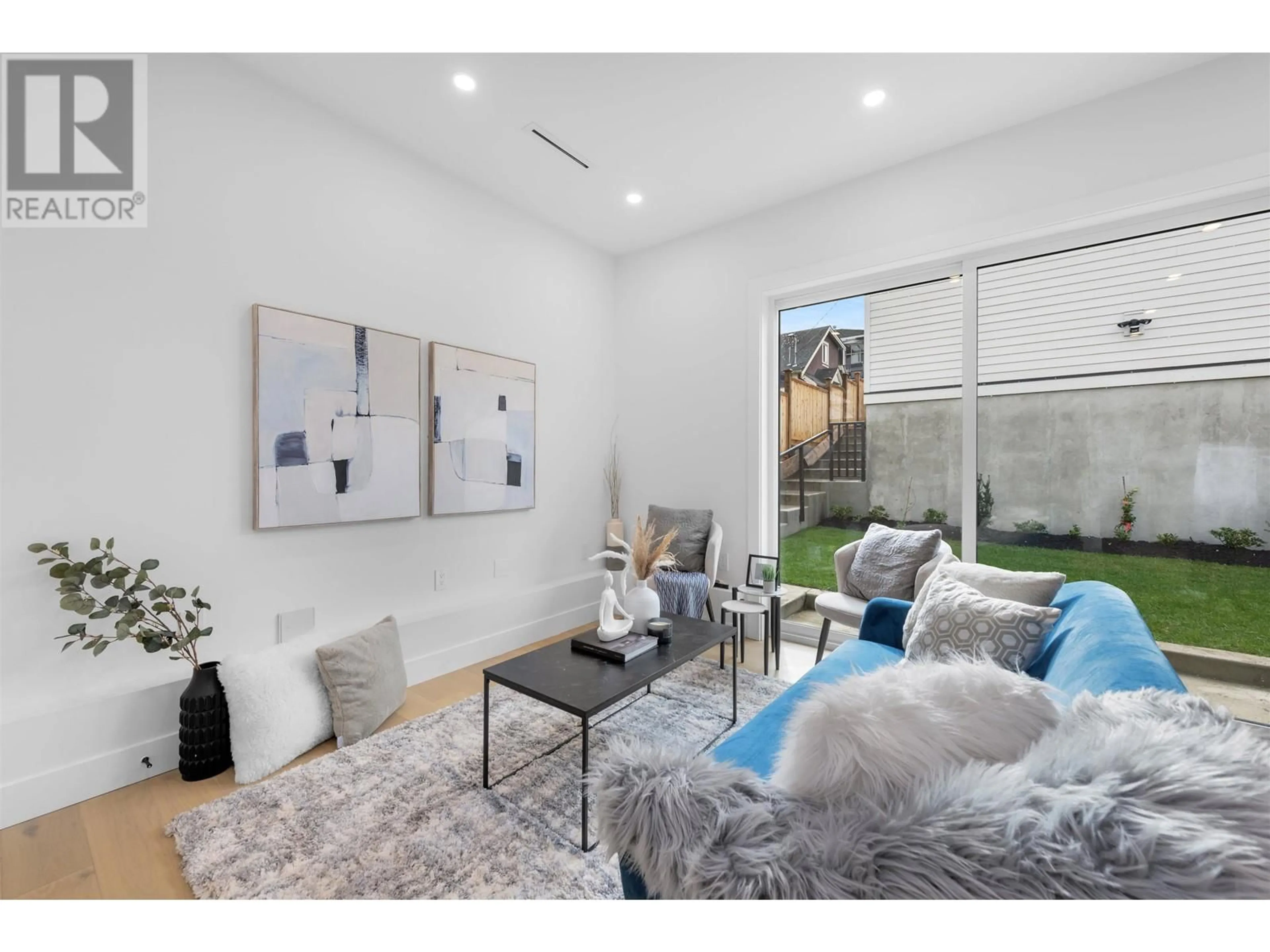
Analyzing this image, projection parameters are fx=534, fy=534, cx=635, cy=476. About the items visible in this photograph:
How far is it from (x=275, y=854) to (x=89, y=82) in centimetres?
273

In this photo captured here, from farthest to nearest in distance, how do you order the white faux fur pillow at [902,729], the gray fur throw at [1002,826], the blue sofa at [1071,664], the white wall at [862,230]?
the white wall at [862,230] → the blue sofa at [1071,664] → the white faux fur pillow at [902,729] → the gray fur throw at [1002,826]

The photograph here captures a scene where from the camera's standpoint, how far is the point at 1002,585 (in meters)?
1.99

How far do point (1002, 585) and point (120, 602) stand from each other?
3160mm

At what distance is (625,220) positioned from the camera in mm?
3656

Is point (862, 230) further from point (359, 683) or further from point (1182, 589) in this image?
point (359, 683)

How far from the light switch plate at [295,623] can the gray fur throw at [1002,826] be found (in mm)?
2162

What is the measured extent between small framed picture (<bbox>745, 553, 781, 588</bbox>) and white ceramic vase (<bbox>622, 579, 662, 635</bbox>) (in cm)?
108

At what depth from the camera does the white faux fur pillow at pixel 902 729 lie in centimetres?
84

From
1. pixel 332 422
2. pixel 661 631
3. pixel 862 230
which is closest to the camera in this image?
pixel 661 631

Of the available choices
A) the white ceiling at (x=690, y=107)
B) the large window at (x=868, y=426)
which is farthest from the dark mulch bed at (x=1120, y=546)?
the white ceiling at (x=690, y=107)

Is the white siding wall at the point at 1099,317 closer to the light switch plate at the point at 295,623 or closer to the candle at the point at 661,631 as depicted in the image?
the candle at the point at 661,631

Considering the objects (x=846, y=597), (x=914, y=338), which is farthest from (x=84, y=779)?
(x=914, y=338)
